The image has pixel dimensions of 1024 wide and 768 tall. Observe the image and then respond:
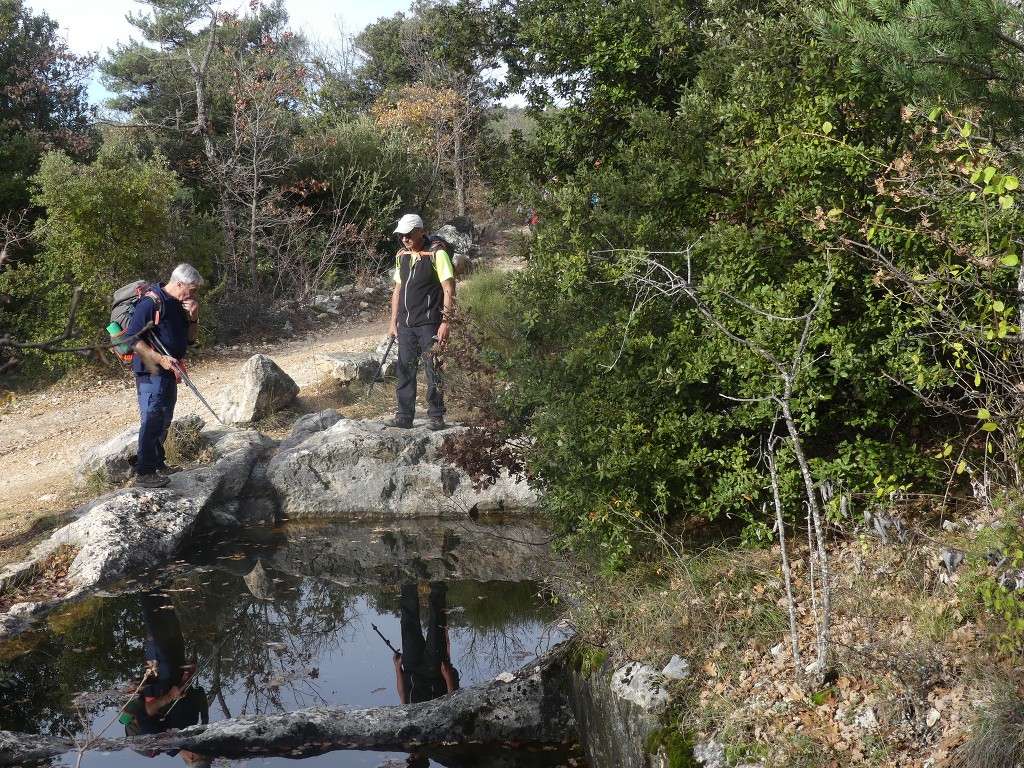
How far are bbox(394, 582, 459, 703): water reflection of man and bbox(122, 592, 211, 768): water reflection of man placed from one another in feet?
3.67

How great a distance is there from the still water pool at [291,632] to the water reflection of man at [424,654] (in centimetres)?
1

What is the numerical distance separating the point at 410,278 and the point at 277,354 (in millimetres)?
5942

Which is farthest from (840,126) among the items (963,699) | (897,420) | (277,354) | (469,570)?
(277,354)

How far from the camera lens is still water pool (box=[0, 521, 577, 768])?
498 centimetres

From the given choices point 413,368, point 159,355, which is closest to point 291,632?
point 159,355

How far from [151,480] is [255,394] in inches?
109

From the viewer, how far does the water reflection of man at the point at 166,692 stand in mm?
4777

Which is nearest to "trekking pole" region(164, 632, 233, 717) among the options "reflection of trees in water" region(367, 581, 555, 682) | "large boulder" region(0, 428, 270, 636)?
"reflection of trees in water" region(367, 581, 555, 682)

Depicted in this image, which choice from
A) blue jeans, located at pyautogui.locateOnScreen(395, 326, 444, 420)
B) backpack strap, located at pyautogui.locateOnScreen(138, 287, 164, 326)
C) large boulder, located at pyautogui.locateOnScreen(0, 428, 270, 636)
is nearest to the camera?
large boulder, located at pyautogui.locateOnScreen(0, 428, 270, 636)

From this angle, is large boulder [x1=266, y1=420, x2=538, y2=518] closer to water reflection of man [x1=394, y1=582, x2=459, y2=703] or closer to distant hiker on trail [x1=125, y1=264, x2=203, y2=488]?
distant hiker on trail [x1=125, y1=264, x2=203, y2=488]

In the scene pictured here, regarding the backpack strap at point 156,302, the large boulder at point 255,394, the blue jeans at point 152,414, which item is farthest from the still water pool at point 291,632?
the large boulder at point 255,394

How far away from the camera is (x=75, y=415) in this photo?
1070 centimetres

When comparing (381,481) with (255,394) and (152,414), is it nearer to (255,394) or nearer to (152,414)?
(152,414)

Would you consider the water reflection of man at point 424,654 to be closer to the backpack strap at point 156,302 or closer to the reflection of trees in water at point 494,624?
the reflection of trees in water at point 494,624
